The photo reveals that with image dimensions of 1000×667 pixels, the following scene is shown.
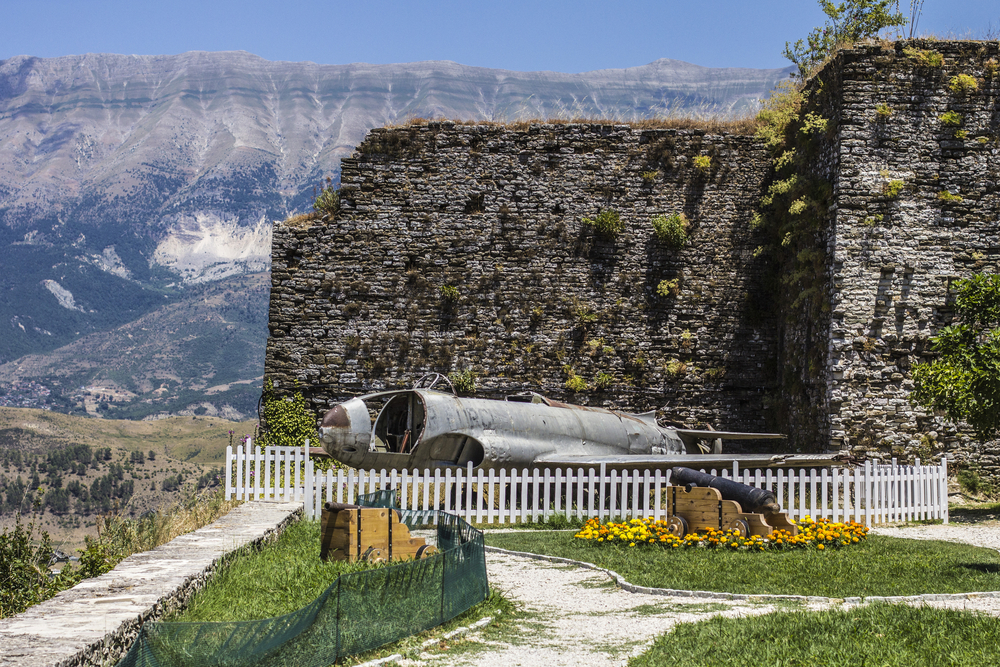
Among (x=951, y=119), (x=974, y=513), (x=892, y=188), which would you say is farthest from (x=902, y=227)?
(x=974, y=513)

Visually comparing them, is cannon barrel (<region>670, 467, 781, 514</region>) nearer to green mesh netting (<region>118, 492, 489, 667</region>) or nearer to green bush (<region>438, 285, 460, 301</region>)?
green mesh netting (<region>118, 492, 489, 667</region>)

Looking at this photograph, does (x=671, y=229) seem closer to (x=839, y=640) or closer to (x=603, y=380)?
(x=603, y=380)

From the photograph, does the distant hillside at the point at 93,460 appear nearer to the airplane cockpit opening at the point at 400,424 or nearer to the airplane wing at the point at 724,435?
the airplane wing at the point at 724,435

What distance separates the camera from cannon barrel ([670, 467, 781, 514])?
1234 cm

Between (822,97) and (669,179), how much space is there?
417 centimetres

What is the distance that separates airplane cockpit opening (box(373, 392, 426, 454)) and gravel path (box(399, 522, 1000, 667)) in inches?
222

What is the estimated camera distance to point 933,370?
15.7 m

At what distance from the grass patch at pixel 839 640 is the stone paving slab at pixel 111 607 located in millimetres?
3357

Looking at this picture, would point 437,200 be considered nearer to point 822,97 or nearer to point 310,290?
point 310,290

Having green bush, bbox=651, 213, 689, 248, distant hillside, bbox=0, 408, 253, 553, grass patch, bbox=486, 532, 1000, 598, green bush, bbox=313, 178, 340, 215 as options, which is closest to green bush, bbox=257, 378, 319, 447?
green bush, bbox=313, 178, 340, 215

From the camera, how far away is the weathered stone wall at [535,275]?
22469 millimetres

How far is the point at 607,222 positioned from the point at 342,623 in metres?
17.5

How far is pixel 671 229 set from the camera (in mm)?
22828

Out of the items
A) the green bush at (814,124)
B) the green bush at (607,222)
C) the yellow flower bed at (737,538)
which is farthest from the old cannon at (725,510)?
the green bush at (607,222)
